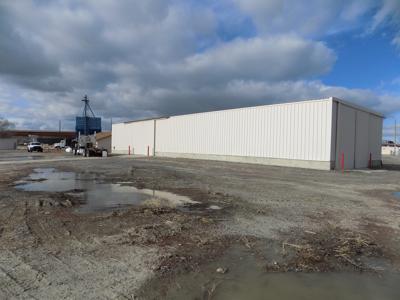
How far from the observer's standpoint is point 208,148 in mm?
36281

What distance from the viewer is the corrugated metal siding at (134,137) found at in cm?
4729

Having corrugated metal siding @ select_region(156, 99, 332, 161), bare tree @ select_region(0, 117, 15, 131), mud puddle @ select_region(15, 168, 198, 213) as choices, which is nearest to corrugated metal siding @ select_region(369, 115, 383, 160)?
corrugated metal siding @ select_region(156, 99, 332, 161)

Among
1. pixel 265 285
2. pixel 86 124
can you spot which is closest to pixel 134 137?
pixel 86 124

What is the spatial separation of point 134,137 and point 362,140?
3341 centimetres

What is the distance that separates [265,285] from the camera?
4441 millimetres

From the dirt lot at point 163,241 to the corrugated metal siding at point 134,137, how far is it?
3701 cm

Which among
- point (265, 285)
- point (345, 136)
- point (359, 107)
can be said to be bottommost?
point (265, 285)

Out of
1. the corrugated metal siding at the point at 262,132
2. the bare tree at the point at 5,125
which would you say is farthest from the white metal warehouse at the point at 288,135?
the bare tree at the point at 5,125

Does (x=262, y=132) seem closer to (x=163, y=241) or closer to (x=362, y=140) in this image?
(x=362, y=140)

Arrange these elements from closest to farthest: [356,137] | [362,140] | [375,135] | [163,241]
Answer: [163,241], [356,137], [362,140], [375,135]

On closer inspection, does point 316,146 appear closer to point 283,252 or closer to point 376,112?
point 376,112

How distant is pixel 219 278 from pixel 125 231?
2.75m

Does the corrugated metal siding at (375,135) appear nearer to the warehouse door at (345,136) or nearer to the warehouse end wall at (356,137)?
the warehouse end wall at (356,137)

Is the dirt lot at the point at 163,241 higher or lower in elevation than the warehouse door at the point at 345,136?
lower
